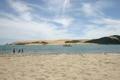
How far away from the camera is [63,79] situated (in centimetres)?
1253

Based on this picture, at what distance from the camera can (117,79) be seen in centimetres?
1234

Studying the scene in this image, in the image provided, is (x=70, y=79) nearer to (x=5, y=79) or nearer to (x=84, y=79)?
(x=84, y=79)

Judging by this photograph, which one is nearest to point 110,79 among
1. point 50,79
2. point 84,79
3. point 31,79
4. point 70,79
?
point 84,79

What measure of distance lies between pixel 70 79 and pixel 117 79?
9.47ft

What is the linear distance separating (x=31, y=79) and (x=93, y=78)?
12.9ft

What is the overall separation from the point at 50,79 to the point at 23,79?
168cm

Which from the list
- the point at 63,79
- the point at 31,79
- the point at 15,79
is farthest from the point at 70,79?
the point at 15,79

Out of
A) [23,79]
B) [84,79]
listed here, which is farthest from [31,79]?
[84,79]

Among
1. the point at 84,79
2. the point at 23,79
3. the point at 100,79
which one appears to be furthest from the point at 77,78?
the point at 23,79

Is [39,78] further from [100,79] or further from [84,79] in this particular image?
[100,79]

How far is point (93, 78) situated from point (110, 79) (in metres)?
1.08

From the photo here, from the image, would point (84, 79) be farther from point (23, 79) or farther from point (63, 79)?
point (23, 79)

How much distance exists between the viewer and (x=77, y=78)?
12805mm

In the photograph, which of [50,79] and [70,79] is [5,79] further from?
[70,79]
